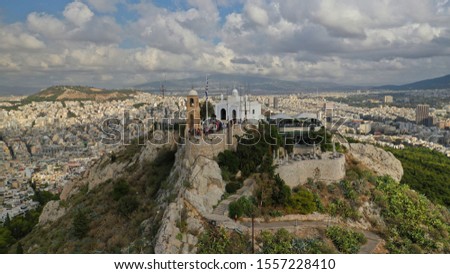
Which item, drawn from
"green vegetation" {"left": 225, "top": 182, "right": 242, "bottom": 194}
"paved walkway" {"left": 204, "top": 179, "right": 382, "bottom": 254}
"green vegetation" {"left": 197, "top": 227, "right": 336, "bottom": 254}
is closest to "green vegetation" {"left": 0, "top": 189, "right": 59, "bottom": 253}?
"green vegetation" {"left": 225, "top": 182, "right": 242, "bottom": 194}

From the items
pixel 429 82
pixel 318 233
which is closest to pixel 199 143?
pixel 318 233

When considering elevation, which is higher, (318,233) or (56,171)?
(318,233)

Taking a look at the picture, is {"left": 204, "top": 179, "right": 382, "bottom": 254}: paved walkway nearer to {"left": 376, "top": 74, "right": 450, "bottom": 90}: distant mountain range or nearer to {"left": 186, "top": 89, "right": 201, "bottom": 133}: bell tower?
{"left": 186, "top": 89, "right": 201, "bottom": 133}: bell tower

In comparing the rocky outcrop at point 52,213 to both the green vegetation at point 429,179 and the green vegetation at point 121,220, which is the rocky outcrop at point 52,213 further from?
the green vegetation at point 429,179

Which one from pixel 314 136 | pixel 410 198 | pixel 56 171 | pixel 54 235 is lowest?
pixel 56 171

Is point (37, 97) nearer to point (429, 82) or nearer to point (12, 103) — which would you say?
point (12, 103)

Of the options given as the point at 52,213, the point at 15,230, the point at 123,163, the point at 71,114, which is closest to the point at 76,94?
the point at 71,114

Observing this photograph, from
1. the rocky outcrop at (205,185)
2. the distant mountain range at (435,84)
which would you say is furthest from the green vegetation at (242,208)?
the distant mountain range at (435,84)
